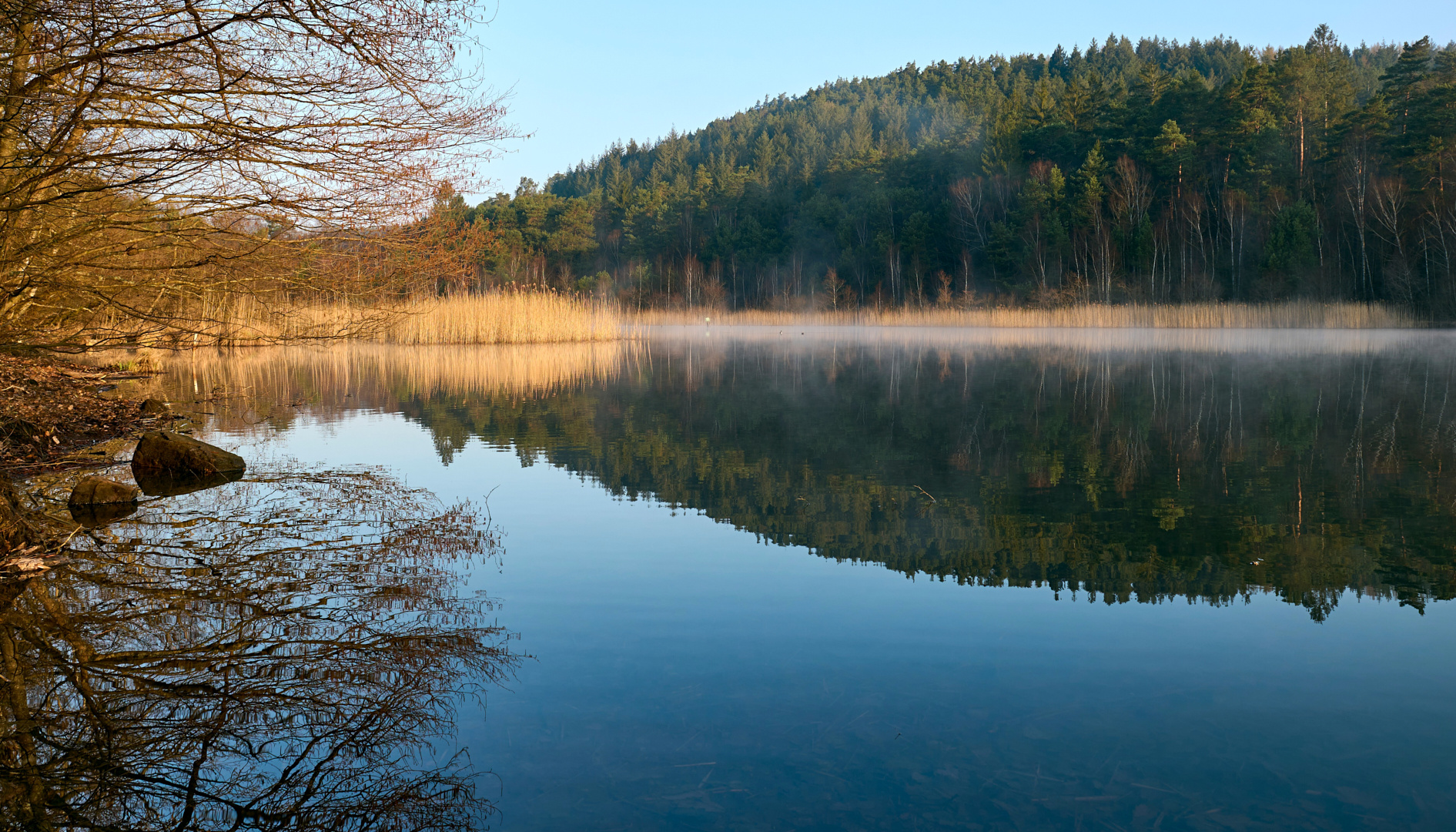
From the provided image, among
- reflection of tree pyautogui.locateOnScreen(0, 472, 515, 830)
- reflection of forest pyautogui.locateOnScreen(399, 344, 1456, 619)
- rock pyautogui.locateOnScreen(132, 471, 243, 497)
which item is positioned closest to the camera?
reflection of tree pyautogui.locateOnScreen(0, 472, 515, 830)

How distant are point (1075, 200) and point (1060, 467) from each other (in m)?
41.8

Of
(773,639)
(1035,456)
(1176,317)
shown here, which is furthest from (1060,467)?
(1176,317)

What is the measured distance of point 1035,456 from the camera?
7.78 meters

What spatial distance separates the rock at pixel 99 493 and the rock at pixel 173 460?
2.65 feet

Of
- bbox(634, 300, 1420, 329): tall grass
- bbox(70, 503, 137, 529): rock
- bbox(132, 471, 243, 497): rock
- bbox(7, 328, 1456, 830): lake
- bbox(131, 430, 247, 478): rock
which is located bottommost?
bbox(7, 328, 1456, 830): lake

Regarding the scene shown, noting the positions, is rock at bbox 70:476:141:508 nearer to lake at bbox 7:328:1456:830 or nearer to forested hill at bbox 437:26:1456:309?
lake at bbox 7:328:1456:830

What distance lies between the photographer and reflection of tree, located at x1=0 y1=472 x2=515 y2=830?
2.46 m

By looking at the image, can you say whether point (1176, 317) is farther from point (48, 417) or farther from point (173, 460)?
point (48, 417)

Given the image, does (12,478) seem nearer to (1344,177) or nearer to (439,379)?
(439,379)

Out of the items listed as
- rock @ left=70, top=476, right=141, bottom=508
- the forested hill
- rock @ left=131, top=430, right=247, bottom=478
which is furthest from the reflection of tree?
the forested hill

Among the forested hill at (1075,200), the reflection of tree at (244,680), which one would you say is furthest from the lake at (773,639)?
the forested hill at (1075,200)

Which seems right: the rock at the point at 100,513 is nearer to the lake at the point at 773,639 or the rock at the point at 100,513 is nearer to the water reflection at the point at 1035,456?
the lake at the point at 773,639

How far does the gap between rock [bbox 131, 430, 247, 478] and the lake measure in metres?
0.37

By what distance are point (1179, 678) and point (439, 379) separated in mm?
13149
